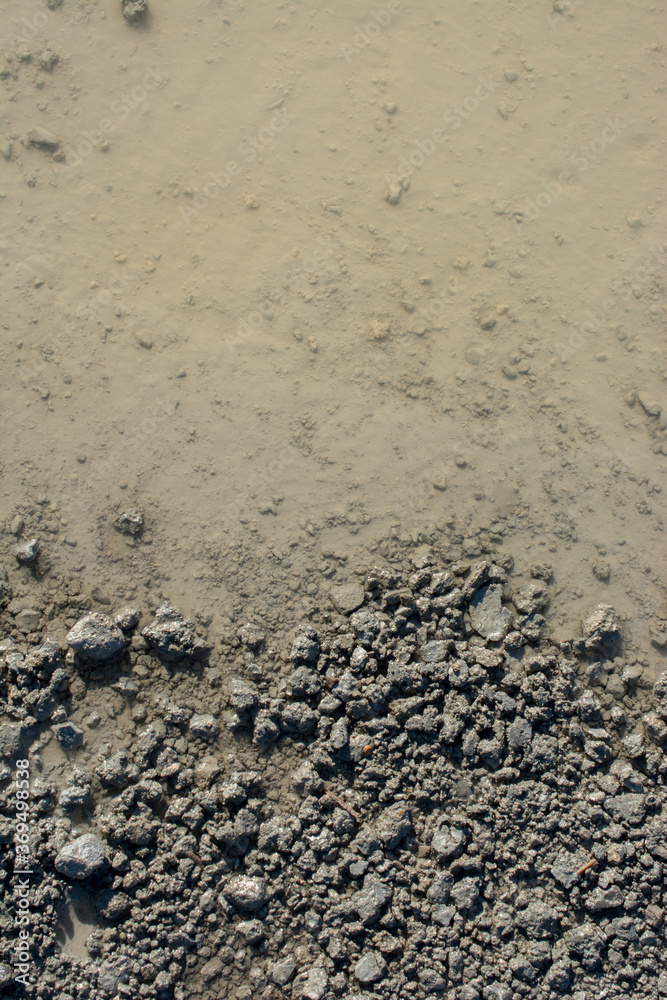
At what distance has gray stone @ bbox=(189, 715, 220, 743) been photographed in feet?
16.1

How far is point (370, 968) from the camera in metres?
4.44

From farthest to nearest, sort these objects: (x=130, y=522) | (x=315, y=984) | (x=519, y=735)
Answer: (x=130, y=522) < (x=519, y=735) < (x=315, y=984)

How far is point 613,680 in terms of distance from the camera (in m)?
5.18

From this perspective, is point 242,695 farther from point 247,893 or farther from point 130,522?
point 130,522

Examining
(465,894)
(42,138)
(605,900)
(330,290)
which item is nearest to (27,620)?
(330,290)

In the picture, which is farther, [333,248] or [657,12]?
[657,12]

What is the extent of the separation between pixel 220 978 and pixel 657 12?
342 inches

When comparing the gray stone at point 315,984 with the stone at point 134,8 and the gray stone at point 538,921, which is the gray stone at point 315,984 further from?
the stone at point 134,8

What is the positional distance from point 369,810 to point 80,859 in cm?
197

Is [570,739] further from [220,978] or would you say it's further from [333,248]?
[333,248]

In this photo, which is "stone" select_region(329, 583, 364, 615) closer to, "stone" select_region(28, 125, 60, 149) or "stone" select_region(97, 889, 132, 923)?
"stone" select_region(97, 889, 132, 923)

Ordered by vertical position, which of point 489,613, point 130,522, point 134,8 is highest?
point 134,8

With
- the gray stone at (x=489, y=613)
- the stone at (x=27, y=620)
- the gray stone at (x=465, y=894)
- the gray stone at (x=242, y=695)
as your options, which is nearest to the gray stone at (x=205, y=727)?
the gray stone at (x=242, y=695)

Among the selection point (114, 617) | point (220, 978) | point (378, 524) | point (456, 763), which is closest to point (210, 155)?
point (378, 524)
